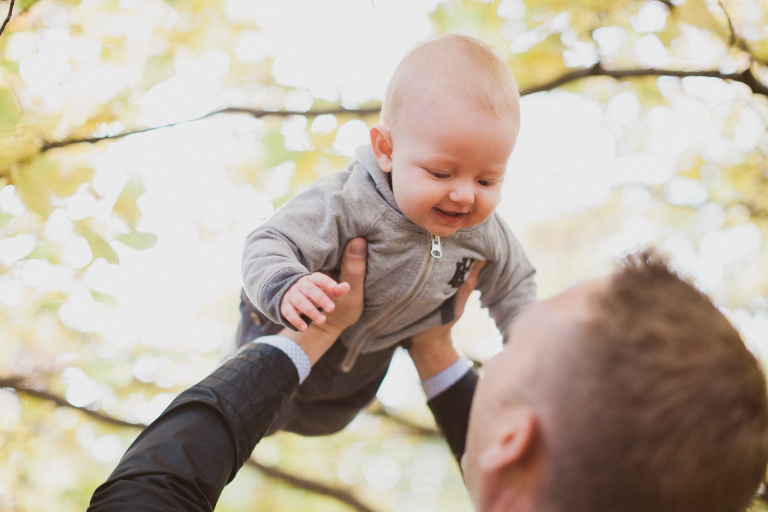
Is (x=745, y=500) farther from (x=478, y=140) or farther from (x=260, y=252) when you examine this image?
(x=260, y=252)

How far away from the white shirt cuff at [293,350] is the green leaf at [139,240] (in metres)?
0.62

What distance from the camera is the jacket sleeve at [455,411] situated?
1.60m

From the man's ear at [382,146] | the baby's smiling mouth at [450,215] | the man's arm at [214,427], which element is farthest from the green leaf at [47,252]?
the baby's smiling mouth at [450,215]

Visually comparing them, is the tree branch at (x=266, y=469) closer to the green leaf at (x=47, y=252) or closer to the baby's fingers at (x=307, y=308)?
the green leaf at (x=47, y=252)

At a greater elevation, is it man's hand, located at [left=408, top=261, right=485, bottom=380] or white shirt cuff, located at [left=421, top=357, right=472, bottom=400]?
man's hand, located at [left=408, top=261, right=485, bottom=380]

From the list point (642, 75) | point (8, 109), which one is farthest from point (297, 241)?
point (642, 75)

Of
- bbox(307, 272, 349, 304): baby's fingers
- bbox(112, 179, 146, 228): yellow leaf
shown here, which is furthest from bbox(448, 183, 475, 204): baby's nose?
bbox(112, 179, 146, 228): yellow leaf

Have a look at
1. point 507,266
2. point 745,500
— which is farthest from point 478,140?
point 745,500

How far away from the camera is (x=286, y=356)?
132 cm

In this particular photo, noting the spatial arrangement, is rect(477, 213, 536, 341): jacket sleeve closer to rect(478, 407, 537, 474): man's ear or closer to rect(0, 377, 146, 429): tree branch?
rect(478, 407, 537, 474): man's ear

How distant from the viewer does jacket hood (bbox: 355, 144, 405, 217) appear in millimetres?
1294

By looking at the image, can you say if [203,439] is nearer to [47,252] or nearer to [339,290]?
[339,290]

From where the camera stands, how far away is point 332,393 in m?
1.59

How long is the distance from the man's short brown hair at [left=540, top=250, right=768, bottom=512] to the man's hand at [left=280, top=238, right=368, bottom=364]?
2.01 feet
